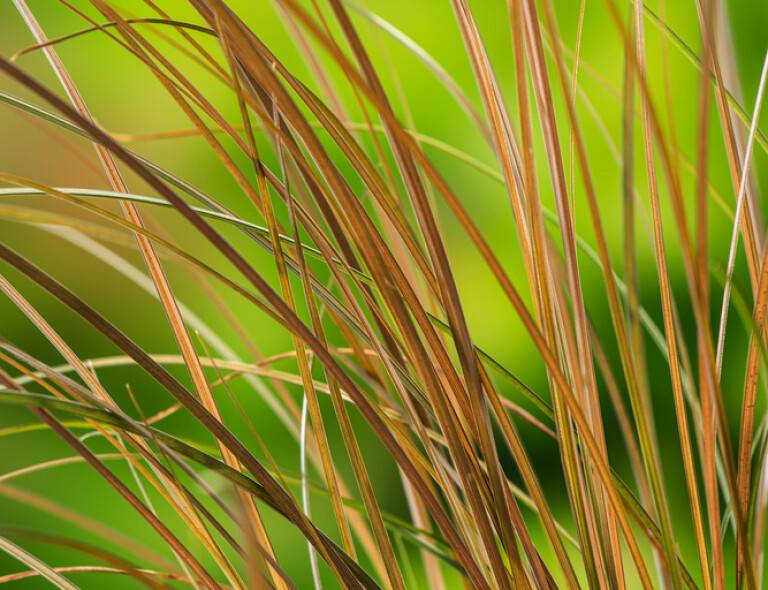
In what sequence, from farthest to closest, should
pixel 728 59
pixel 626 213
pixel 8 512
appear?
pixel 8 512 < pixel 728 59 < pixel 626 213

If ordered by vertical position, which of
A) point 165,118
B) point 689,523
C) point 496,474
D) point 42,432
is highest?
point 165,118

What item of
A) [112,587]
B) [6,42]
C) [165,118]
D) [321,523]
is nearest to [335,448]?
[321,523]

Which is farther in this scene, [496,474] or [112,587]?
[112,587]

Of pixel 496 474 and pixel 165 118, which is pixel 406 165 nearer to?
pixel 496 474

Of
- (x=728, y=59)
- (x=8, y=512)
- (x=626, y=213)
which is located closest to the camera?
(x=626, y=213)

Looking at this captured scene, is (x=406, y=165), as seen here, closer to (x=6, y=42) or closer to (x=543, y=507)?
(x=543, y=507)

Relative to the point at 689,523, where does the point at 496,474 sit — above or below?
above

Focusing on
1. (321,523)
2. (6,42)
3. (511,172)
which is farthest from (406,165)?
(6,42)
